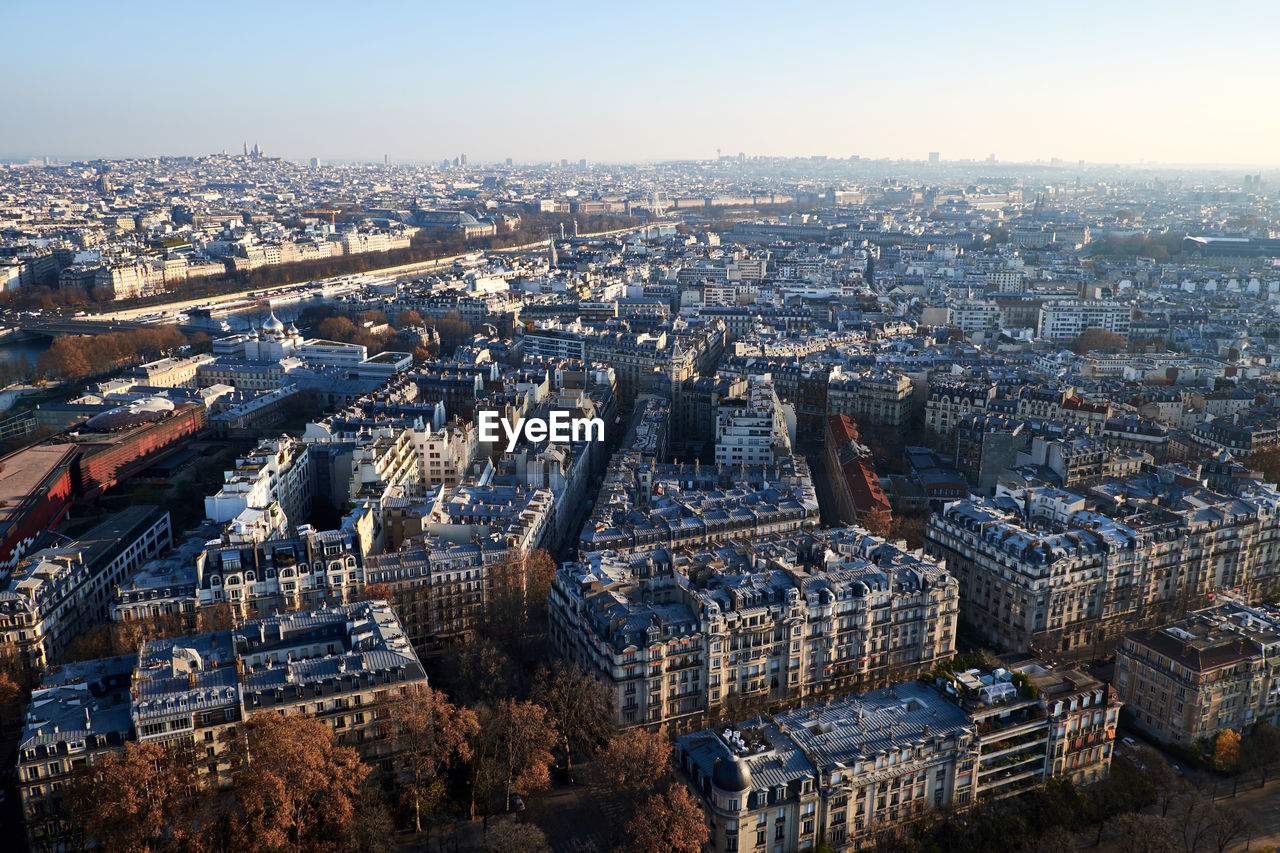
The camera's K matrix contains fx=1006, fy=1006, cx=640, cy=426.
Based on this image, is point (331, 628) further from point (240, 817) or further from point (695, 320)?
point (695, 320)

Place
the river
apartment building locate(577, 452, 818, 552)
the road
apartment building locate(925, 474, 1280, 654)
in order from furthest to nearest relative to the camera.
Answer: the road → the river → apartment building locate(577, 452, 818, 552) → apartment building locate(925, 474, 1280, 654)

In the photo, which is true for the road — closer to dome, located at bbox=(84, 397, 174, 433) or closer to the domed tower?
the domed tower

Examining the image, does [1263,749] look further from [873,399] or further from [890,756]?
[873,399]

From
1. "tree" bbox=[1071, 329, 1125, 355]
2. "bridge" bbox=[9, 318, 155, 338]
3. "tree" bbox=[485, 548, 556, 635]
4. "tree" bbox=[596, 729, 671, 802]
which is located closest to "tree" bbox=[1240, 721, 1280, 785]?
"tree" bbox=[596, 729, 671, 802]

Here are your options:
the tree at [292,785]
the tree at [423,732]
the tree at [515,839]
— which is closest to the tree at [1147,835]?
the tree at [515,839]

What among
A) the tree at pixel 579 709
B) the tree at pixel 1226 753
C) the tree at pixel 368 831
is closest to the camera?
the tree at pixel 368 831

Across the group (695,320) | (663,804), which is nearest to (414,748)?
(663,804)

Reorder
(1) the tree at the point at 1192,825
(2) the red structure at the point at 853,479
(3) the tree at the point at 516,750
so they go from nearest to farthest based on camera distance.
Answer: (1) the tree at the point at 1192,825
(3) the tree at the point at 516,750
(2) the red structure at the point at 853,479

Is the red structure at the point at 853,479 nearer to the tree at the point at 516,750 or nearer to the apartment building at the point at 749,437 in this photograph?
the apartment building at the point at 749,437

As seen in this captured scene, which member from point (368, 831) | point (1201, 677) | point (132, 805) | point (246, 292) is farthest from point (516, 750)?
point (246, 292)
